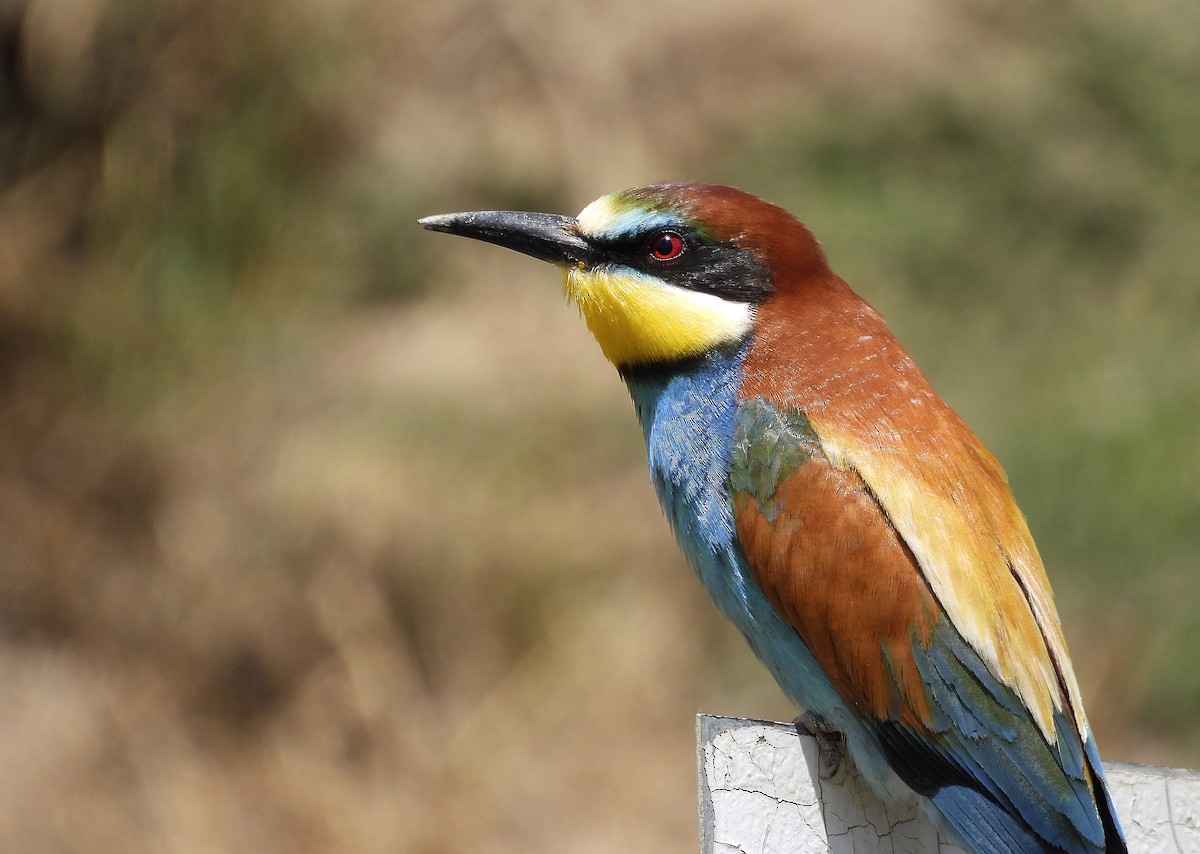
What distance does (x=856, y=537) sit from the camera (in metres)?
2.02

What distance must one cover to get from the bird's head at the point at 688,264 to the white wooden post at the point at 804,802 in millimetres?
760

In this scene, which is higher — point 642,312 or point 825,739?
point 642,312

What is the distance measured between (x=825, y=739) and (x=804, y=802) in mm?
357

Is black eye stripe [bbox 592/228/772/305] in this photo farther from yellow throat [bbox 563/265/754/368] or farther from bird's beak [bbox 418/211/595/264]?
bird's beak [bbox 418/211/595/264]

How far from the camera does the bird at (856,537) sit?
6.49ft

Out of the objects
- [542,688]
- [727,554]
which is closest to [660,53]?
[542,688]

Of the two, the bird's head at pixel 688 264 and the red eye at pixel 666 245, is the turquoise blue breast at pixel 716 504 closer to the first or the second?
the bird's head at pixel 688 264

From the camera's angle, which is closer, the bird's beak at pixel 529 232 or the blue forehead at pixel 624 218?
the blue forehead at pixel 624 218

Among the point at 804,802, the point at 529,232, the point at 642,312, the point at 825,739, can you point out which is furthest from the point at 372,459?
the point at 804,802

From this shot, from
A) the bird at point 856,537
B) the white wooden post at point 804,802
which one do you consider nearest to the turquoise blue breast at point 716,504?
the bird at point 856,537

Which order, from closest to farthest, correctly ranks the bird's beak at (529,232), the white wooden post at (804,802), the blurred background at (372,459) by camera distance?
the white wooden post at (804,802) < the bird's beak at (529,232) < the blurred background at (372,459)

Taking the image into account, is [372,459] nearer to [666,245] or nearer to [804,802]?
[666,245]

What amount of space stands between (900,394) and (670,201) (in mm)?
514

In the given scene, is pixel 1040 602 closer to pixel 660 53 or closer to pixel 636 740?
pixel 636 740
